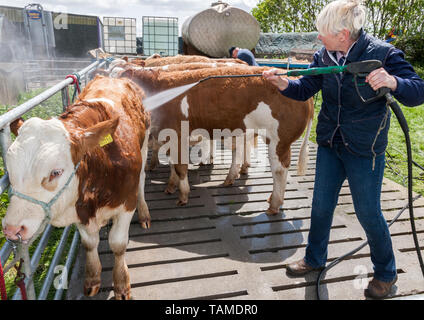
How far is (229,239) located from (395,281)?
152cm

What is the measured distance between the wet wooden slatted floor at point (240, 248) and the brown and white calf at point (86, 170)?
407mm

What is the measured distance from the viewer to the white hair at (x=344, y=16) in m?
2.09

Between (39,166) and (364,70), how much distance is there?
1942mm

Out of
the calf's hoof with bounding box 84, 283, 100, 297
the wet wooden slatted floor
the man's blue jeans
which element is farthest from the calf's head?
the man's blue jeans

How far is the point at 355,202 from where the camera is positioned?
2455 millimetres

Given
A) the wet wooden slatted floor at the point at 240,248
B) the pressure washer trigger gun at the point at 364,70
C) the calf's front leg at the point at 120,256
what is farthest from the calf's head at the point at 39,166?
Result: the pressure washer trigger gun at the point at 364,70

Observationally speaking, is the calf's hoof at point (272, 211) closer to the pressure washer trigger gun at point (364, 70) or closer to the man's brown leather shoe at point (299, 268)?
the man's brown leather shoe at point (299, 268)

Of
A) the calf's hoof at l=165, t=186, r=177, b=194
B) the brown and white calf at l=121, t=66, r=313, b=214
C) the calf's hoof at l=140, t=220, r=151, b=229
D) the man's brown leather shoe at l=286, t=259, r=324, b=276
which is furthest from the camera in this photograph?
the calf's hoof at l=165, t=186, r=177, b=194

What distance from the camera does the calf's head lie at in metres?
1.71

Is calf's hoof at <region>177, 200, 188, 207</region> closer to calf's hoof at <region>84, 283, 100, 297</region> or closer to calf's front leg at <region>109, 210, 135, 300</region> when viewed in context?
calf's front leg at <region>109, 210, 135, 300</region>

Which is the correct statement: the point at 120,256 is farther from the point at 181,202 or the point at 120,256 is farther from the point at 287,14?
the point at 287,14

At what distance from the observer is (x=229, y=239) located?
344 centimetres

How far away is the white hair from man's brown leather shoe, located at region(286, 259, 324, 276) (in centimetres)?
190

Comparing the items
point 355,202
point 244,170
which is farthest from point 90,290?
point 244,170
